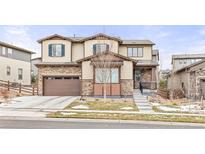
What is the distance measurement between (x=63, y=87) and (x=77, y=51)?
12.9ft

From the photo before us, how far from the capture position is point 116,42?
25750 mm

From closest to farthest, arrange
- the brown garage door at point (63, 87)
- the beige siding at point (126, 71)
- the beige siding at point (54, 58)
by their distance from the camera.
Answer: the beige siding at point (126, 71)
the brown garage door at point (63, 87)
the beige siding at point (54, 58)

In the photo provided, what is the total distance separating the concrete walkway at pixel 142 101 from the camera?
17175mm

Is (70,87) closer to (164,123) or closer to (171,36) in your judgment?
(171,36)

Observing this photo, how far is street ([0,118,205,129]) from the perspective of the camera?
11.4m

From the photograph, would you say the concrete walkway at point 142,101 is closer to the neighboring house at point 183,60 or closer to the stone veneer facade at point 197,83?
the stone veneer facade at point 197,83

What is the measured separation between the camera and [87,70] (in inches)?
942

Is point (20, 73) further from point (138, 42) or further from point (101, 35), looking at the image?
point (138, 42)

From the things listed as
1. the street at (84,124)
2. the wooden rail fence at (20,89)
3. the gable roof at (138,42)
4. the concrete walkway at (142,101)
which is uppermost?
the gable roof at (138,42)

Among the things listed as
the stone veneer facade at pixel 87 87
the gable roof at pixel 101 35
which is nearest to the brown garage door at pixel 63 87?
the stone veneer facade at pixel 87 87

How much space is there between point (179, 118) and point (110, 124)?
3.83m

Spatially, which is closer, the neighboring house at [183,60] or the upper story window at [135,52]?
the upper story window at [135,52]

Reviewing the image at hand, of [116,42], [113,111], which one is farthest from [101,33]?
[113,111]
